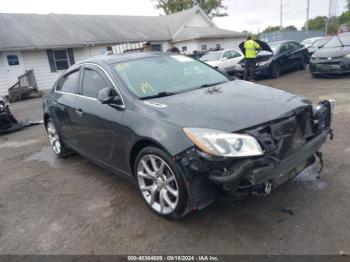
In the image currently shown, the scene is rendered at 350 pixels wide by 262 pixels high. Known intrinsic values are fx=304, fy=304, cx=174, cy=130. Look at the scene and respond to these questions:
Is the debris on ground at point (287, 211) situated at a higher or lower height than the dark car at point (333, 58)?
lower

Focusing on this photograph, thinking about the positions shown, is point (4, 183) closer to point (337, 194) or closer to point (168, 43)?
point (337, 194)

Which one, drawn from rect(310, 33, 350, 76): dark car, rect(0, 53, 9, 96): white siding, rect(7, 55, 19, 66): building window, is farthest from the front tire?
rect(7, 55, 19, 66): building window

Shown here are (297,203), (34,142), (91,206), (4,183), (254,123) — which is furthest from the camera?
(34,142)

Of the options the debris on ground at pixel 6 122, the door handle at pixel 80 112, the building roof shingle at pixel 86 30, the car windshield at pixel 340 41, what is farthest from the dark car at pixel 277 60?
the building roof shingle at pixel 86 30

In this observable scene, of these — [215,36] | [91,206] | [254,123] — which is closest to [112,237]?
[91,206]

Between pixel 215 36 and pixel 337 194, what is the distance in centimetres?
2252

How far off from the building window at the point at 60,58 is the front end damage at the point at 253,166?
61.9ft

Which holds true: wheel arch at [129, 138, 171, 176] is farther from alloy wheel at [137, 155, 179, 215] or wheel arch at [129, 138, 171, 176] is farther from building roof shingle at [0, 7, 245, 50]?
building roof shingle at [0, 7, 245, 50]

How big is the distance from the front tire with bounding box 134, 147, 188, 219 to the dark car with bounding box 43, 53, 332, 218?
0.03ft

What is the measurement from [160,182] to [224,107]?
953 millimetres

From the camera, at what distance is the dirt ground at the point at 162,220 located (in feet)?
8.58

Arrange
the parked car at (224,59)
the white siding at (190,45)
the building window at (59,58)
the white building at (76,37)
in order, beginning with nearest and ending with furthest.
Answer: the parked car at (224,59)
the white building at (76,37)
the building window at (59,58)
the white siding at (190,45)

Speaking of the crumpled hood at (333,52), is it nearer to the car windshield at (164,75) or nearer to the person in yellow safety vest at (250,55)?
the person in yellow safety vest at (250,55)

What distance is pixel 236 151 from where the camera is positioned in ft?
8.07
